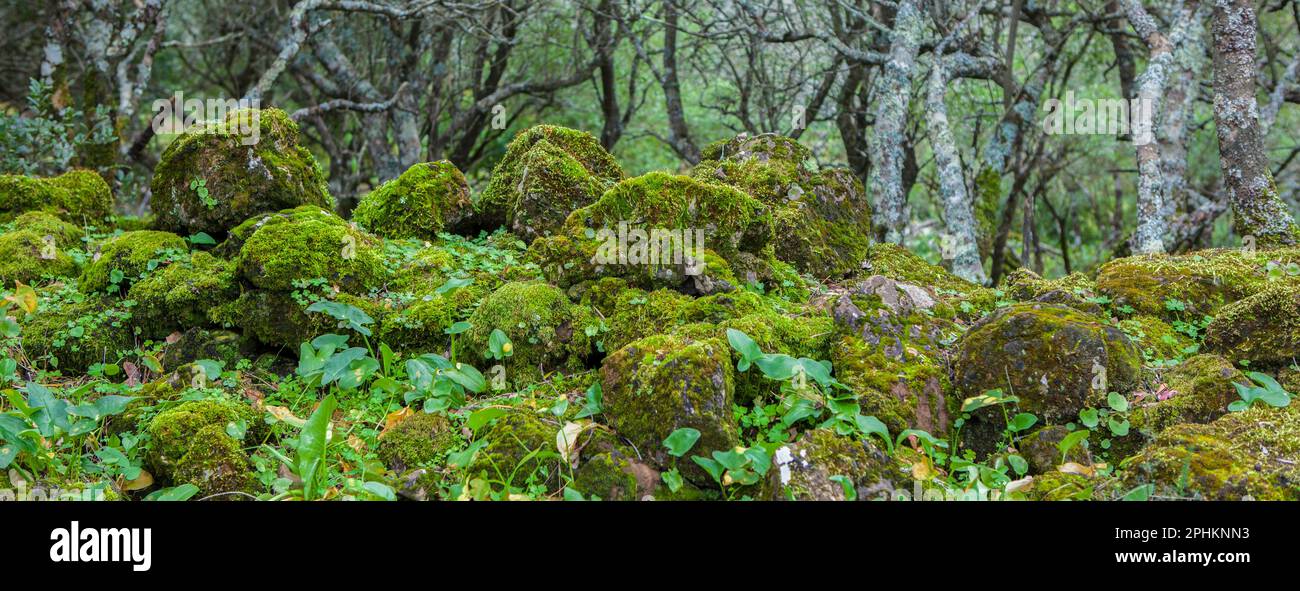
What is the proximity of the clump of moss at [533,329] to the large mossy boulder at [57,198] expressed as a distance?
12.5ft

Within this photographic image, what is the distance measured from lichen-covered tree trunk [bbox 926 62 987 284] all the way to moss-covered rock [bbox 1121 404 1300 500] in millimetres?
3682

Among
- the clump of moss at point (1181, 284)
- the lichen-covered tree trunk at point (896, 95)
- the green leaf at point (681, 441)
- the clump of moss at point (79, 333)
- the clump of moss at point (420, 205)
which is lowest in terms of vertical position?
the green leaf at point (681, 441)

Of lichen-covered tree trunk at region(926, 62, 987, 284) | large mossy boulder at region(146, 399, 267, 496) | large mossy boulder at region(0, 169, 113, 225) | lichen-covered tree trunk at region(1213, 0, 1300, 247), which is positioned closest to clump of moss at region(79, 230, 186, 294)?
large mossy boulder at region(0, 169, 113, 225)

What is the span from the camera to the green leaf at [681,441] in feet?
13.4

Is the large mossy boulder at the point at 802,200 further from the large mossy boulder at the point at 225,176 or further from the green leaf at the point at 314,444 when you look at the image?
the green leaf at the point at 314,444

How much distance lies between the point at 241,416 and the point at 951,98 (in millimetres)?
11746

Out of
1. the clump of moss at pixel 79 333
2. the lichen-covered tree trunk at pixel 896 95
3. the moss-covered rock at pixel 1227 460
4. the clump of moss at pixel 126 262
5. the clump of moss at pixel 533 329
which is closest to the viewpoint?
the moss-covered rock at pixel 1227 460

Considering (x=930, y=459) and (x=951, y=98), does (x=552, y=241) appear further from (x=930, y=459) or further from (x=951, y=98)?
(x=951, y=98)

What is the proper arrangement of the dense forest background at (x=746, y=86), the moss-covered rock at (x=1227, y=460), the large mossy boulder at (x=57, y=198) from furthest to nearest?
the dense forest background at (x=746, y=86) → the large mossy boulder at (x=57, y=198) → the moss-covered rock at (x=1227, y=460)

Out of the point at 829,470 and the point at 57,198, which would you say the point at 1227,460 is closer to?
the point at 829,470

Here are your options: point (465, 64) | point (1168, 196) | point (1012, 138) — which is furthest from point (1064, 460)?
point (465, 64)

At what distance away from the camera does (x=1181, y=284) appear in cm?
A: 591

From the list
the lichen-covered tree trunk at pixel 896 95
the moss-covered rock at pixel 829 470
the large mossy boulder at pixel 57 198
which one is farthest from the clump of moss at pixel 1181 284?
the large mossy boulder at pixel 57 198

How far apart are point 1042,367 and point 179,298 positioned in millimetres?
4793
